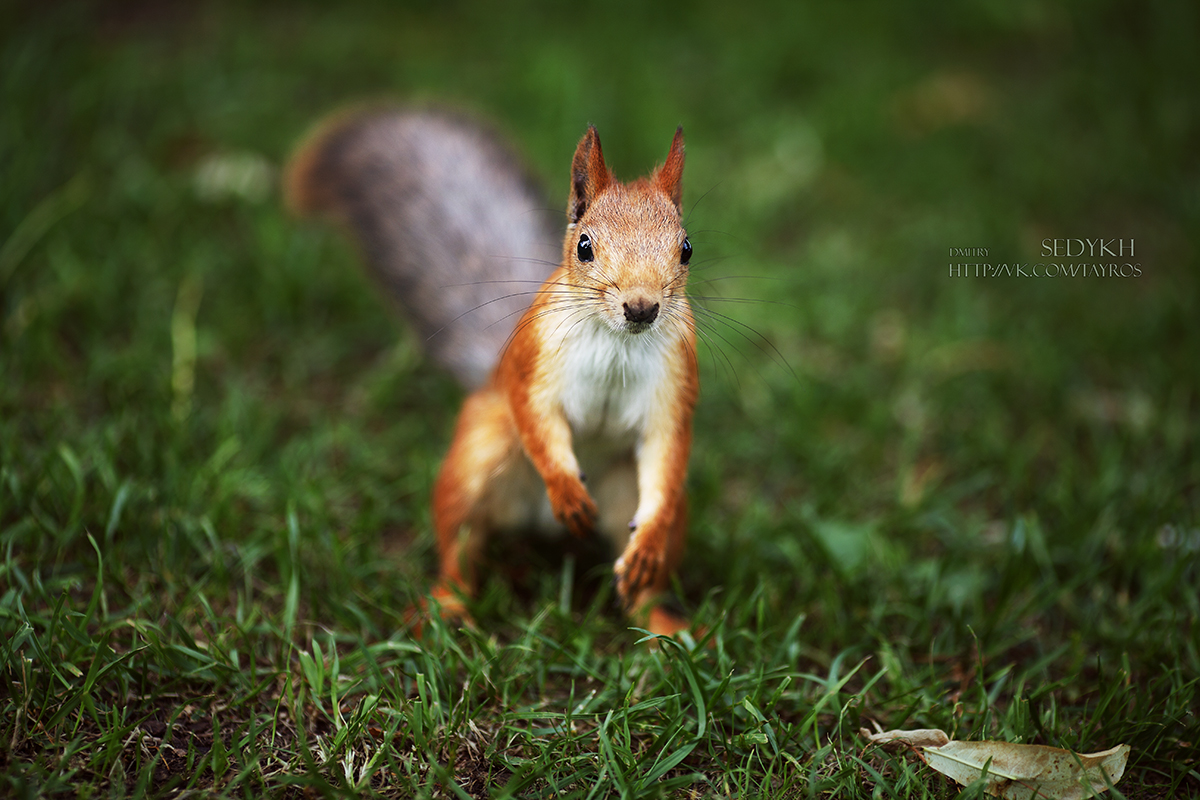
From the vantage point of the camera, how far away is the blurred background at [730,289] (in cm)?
235

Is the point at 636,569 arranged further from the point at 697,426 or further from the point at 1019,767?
the point at 697,426

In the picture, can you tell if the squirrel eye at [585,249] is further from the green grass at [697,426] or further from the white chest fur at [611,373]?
the green grass at [697,426]

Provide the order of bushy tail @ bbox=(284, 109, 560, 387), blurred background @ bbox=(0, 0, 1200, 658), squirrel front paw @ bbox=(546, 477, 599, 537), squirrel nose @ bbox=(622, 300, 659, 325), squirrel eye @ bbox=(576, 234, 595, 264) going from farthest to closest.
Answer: bushy tail @ bbox=(284, 109, 560, 387) → blurred background @ bbox=(0, 0, 1200, 658) → squirrel front paw @ bbox=(546, 477, 599, 537) → squirrel eye @ bbox=(576, 234, 595, 264) → squirrel nose @ bbox=(622, 300, 659, 325)

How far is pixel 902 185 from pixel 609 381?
2908 mm

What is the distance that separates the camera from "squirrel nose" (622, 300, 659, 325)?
1614mm

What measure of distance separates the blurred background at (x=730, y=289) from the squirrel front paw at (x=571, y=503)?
57 centimetres

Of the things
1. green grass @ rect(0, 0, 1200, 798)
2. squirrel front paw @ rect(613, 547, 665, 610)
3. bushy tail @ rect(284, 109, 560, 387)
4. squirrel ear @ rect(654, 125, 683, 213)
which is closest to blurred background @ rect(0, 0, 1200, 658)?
green grass @ rect(0, 0, 1200, 798)

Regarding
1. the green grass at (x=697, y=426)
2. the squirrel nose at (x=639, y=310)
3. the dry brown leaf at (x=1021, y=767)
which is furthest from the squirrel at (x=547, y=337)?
the dry brown leaf at (x=1021, y=767)

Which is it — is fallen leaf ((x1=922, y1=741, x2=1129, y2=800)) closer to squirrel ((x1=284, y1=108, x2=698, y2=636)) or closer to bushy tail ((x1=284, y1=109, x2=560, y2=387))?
squirrel ((x1=284, y1=108, x2=698, y2=636))

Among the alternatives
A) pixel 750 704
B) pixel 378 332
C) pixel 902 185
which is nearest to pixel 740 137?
pixel 902 185

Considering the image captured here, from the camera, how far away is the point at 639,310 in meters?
1.62

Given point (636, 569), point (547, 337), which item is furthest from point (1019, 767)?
point (547, 337)

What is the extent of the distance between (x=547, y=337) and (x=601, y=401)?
17cm

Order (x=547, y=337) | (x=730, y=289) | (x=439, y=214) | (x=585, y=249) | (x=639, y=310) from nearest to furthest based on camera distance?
1. (x=639, y=310)
2. (x=585, y=249)
3. (x=547, y=337)
4. (x=439, y=214)
5. (x=730, y=289)
